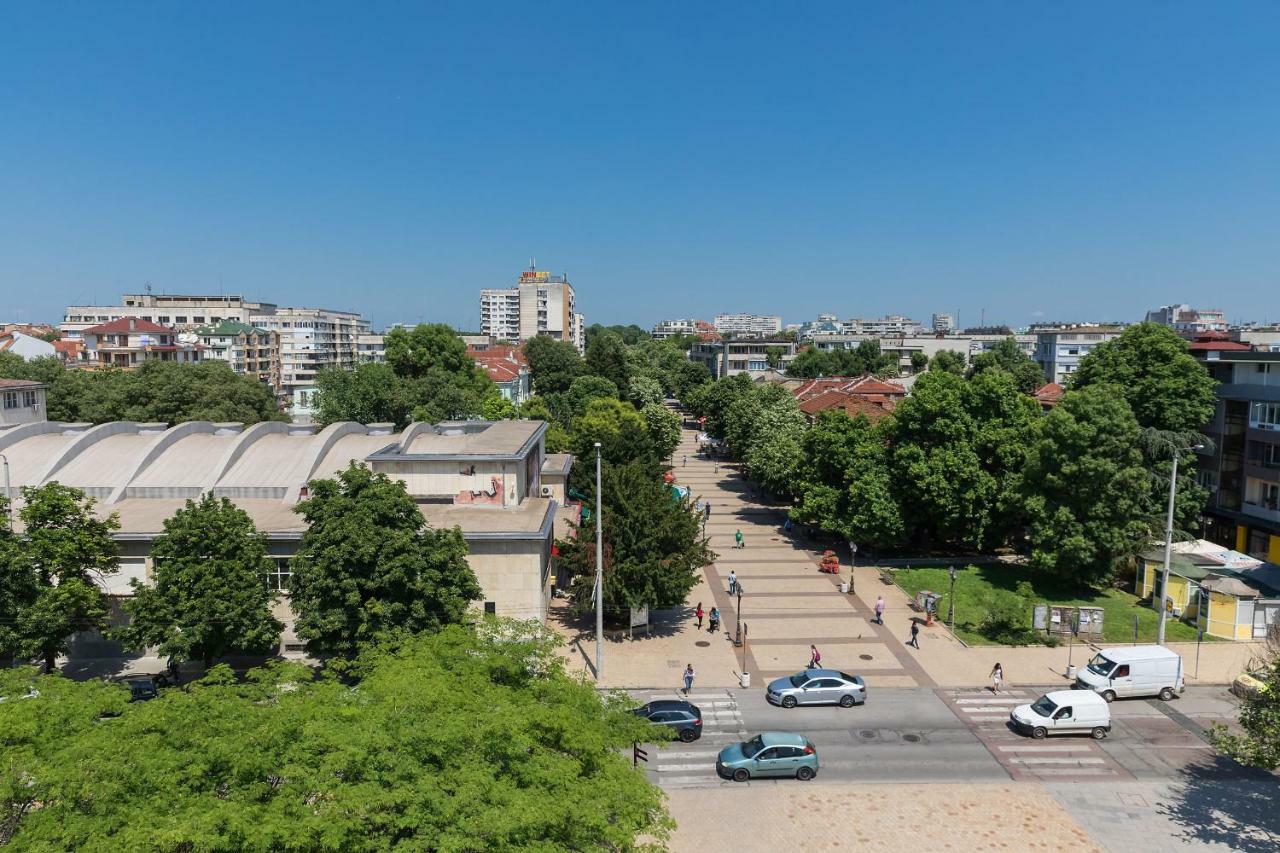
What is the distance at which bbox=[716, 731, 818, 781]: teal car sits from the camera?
22.5 meters

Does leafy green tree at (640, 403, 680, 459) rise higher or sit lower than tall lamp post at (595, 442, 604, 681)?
higher

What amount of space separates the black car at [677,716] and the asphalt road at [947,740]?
345 mm

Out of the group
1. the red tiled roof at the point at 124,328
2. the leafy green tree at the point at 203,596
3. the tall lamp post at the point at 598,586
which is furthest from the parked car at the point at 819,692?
the red tiled roof at the point at 124,328

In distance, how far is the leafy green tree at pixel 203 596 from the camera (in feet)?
83.0

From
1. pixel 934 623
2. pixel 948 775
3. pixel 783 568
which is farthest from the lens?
pixel 783 568

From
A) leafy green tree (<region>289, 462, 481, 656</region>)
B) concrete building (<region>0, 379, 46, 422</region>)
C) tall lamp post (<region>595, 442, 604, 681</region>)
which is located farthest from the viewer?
concrete building (<region>0, 379, 46, 422</region>)

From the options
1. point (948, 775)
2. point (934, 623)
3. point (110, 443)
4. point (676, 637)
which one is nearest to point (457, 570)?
point (676, 637)

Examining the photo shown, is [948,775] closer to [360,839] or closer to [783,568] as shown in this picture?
[360,839]

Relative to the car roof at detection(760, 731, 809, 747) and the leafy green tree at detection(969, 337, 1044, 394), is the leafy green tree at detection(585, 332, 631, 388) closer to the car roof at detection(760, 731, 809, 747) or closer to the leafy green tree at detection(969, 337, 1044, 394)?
the leafy green tree at detection(969, 337, 1044, 394)

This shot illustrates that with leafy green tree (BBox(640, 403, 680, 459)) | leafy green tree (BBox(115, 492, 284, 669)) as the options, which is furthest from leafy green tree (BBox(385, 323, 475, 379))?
leafy green tree (BBox(115, 492, 284, 669))

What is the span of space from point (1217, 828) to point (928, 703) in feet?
29.2

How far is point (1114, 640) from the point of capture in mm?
33250

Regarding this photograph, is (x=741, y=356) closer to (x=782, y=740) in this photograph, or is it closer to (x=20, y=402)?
(x=20, y=402)

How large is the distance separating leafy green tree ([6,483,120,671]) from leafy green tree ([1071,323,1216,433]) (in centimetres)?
4962
